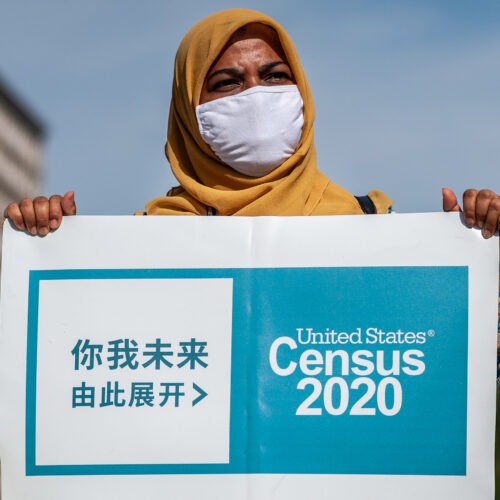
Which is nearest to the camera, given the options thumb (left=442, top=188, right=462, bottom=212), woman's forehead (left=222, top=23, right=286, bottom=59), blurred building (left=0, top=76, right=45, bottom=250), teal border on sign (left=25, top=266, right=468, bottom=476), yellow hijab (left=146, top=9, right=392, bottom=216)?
teal border on sign (left=25, top=266, right=468, bottom=476)

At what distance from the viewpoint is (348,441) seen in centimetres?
324

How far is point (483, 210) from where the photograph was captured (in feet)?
10.7

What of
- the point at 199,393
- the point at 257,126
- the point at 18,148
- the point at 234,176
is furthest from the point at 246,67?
the point at 18,148

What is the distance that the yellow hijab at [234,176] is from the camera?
3.61 meters

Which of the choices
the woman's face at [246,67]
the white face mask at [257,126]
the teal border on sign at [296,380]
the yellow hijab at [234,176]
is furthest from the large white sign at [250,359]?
the woman's face at [246,67]

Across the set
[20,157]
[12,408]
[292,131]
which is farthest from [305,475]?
[20,157]

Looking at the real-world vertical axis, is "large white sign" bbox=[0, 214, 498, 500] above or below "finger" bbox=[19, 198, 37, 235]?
below

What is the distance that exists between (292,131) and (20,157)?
3661 inches

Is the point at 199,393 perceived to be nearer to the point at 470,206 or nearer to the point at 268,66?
the point at 470,206

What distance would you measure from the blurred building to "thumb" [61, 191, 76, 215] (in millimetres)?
80702

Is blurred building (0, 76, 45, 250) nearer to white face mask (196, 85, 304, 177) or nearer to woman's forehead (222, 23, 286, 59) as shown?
woman's forehead (222, 23, 286, 59)

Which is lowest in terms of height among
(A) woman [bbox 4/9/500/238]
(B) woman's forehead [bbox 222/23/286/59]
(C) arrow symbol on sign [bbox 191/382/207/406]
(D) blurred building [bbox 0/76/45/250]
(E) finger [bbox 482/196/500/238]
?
(C) arrow symbol on sign [bbox 191/382/207/406]

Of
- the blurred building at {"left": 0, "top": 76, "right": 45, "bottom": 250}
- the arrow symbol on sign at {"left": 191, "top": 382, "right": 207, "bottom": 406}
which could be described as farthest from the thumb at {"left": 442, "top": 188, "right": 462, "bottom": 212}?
the blurred building at {"left": 0, "top": 76, "right": 45, "bottom": 250}

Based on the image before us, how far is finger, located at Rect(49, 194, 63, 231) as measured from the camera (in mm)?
3406
